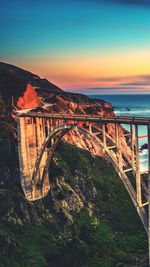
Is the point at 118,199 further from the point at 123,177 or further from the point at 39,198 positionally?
the point at 123,177

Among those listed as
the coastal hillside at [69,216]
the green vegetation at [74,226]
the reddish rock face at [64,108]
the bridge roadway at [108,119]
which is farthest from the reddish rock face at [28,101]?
the bridge roadway at [108,119]

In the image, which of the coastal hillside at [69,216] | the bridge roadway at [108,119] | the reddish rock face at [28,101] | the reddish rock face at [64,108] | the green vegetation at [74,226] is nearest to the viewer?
the bridge roadway at [108,119]

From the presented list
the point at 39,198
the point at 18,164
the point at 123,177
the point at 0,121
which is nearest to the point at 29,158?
the point at 18,164

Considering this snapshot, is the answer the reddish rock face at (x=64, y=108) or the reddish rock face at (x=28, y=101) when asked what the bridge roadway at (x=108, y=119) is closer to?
the reddish rock face at (x=28, y=101)

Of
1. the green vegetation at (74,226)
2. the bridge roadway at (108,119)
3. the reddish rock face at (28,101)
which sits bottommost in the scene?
the green vegetation at (74,226)

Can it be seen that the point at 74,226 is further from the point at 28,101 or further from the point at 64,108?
the point at 64,108

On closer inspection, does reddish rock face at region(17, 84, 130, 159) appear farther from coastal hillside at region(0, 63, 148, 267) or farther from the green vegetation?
the green vegetation

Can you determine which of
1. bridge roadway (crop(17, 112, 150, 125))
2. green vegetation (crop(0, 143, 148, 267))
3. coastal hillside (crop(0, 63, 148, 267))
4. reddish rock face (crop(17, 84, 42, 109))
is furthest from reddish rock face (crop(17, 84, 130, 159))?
bridge roadway (crop(17, 112, 150, 125))
